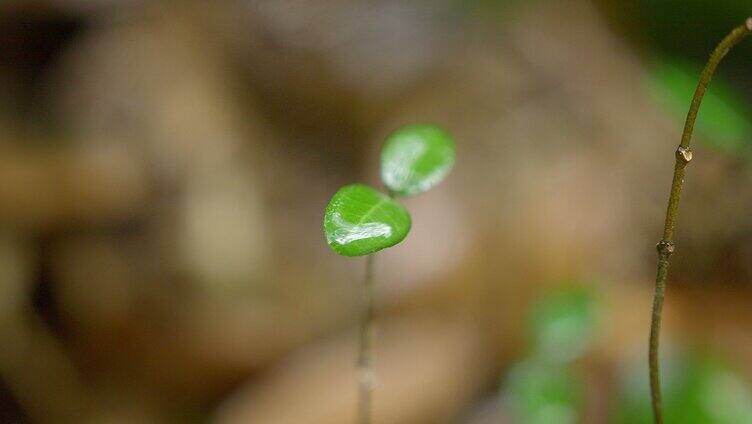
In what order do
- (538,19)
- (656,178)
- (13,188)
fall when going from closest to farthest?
(13,188) → (656,178) → (538,19)

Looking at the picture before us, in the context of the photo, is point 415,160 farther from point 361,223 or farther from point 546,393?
point 546,393

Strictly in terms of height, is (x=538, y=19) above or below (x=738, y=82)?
above

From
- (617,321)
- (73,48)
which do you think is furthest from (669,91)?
(73,48)

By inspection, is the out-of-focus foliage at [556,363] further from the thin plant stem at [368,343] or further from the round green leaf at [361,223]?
the round green leaf at [361,223]

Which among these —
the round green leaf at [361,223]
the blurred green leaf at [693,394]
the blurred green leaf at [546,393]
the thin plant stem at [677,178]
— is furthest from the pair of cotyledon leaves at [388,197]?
the blurred green leaf at [693,394]

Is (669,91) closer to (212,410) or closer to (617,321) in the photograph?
(617,321)

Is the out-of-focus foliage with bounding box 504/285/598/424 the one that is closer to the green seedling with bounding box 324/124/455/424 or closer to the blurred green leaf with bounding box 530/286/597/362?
the blurred green leaf with bounding box 530/286/597/362

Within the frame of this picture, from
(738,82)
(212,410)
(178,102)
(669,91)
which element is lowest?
(212,410)
